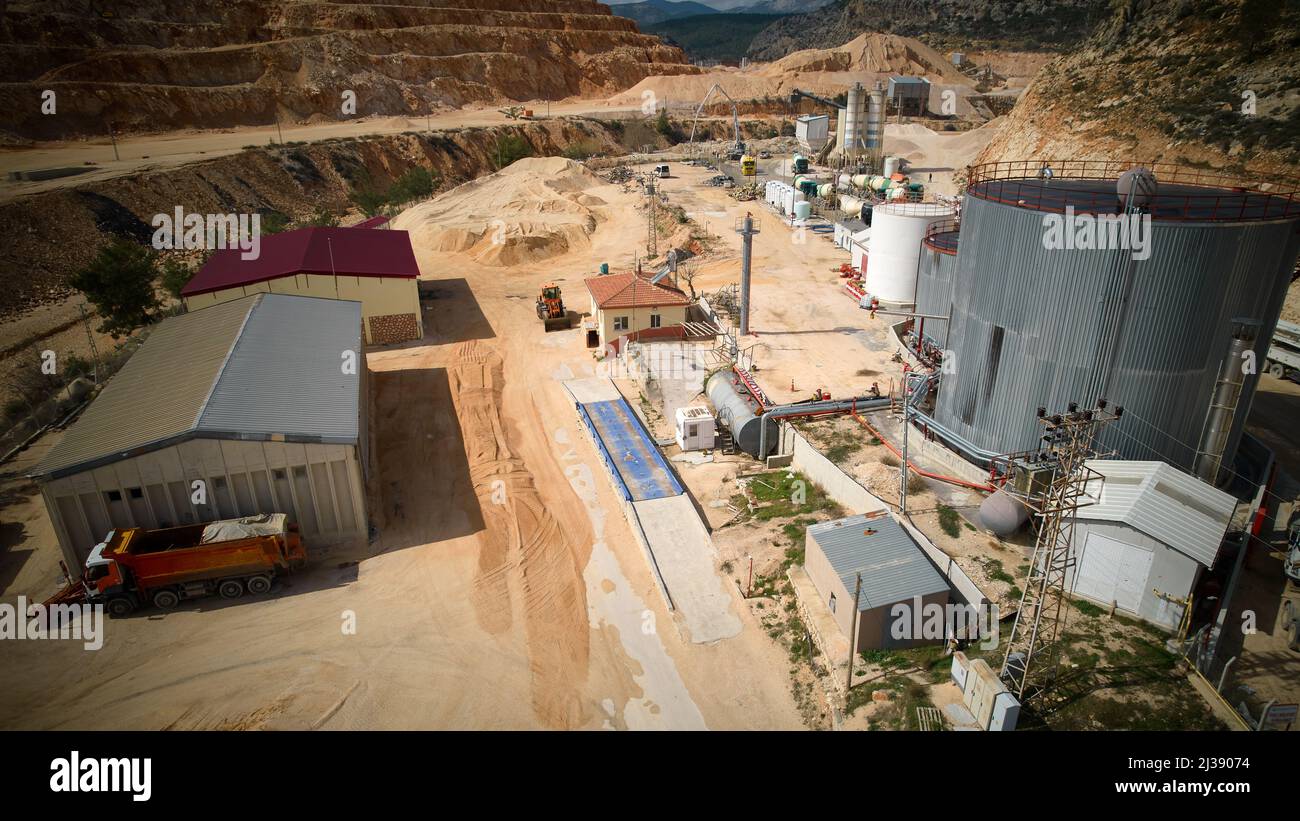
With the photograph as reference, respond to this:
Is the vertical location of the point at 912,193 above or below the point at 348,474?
above

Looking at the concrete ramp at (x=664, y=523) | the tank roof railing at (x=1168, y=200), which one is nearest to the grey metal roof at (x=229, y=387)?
the concrete ramp at (x=664, y=523)

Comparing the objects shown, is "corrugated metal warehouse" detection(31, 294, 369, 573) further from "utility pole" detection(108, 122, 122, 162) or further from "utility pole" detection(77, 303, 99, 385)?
"utility pole" detection(108, 122, 122, 162)

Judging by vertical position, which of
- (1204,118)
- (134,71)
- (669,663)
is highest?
(134,71)

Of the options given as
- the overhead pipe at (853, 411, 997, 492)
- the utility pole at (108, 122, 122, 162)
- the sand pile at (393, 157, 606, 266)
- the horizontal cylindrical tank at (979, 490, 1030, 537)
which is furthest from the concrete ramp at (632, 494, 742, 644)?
the utility pole at (108, 122, 122, 162)

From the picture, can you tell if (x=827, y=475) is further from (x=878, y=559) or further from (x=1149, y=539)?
(x=1149, y=539)

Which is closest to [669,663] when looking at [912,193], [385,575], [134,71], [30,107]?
[385,575]
